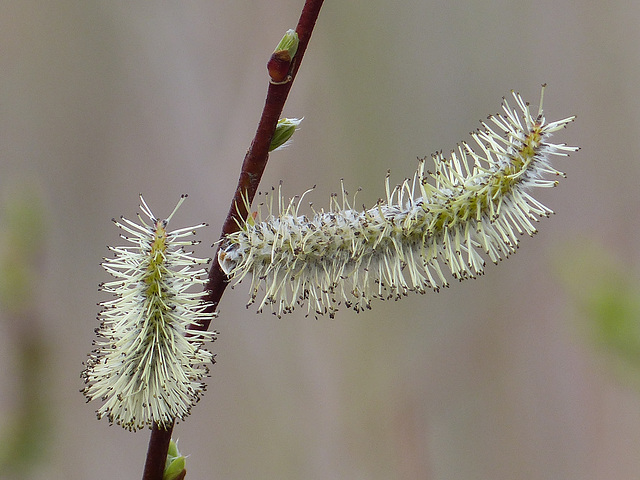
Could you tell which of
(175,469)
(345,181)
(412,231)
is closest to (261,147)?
(412,231)

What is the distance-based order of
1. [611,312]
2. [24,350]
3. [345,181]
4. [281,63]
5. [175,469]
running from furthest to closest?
[345,181] < [24,350] < [611,312] < [175,469] < [281,63]

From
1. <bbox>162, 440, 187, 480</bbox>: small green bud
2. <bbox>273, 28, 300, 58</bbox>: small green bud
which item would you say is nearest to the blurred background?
<bbox>162, 440, 187, 480</bbox>: small green bud

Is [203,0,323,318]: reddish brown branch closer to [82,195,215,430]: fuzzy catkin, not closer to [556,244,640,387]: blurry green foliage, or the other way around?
[82,195,215,430]: fuzzy catkin

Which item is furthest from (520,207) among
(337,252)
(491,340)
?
(491,340)

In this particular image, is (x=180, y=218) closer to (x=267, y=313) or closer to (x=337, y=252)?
(x=267, y=313)

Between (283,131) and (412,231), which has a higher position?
(283,131)

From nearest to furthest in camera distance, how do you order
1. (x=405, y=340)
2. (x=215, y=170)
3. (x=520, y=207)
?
(x=520, y=207), (x=215, y=170), (x=405, y=340)

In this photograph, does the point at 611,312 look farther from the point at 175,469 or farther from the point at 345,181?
the point at 345,181
